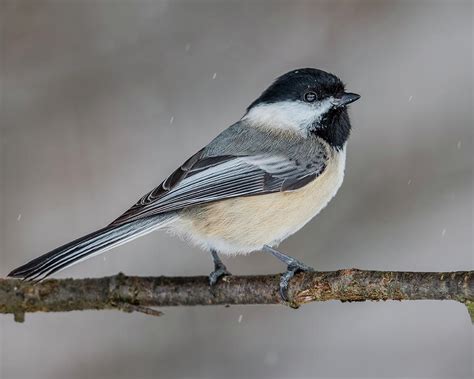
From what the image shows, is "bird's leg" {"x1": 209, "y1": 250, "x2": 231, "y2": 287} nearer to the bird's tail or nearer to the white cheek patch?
the bird's tail

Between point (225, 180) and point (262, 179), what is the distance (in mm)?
167

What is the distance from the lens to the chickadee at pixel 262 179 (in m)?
2.94

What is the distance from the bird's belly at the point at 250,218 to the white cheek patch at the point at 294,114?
288mm

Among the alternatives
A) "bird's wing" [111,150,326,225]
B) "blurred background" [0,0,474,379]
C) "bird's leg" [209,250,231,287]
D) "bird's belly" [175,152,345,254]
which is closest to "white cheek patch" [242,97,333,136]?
"bird's wing" [111,150,326,225]

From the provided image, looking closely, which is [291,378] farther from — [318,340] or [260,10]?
[260,10]

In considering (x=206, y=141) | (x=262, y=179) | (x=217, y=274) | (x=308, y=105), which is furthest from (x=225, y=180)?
(x=206, y=141)

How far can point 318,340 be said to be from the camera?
411cm

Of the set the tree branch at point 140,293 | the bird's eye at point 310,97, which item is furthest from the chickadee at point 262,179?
the tree branch at point 140,293

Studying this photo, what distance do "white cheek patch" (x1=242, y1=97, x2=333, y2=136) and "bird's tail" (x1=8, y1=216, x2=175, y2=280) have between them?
723 millimetres

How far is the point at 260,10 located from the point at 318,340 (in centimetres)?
219

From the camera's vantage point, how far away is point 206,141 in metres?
4.38

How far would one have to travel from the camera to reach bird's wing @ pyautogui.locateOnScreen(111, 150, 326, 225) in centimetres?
291

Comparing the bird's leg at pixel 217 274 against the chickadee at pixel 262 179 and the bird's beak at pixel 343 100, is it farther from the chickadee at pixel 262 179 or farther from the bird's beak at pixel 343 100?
the bird's beak at pixel 343 100

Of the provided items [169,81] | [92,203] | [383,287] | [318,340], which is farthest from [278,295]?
[169,81]
